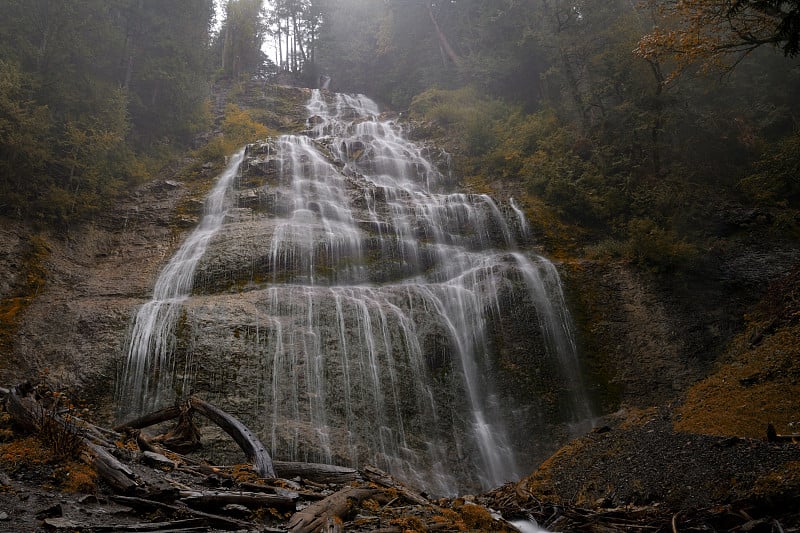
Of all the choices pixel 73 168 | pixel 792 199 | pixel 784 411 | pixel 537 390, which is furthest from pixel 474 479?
pixel 73 168

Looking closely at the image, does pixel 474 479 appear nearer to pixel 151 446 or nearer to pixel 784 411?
pixel 784 411

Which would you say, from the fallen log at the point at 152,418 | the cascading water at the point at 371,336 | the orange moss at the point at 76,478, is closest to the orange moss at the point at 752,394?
the cascading water at the point at 371,336

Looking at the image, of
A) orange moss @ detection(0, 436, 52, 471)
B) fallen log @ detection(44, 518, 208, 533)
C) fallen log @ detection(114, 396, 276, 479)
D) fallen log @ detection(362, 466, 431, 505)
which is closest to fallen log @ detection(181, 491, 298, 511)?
fallen log @ detection(44, 518, 208, 533)

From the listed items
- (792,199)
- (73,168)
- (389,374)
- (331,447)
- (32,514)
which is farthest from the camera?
(73,168)

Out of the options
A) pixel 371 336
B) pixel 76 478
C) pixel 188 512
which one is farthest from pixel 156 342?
pixel 188 512

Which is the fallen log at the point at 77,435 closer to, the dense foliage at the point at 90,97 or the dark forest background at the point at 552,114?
the dark forest background at the point at 552,114

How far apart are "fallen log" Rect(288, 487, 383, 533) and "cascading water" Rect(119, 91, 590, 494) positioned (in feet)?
17.6

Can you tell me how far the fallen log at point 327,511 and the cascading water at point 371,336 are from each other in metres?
5.35

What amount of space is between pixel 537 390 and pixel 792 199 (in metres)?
10.8

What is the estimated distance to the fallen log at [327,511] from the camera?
13.6ft

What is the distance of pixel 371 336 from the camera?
41.5 ft

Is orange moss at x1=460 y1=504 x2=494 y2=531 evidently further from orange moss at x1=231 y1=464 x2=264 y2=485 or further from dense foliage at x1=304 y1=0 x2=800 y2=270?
dense foliage at x1=304 y1=0 x2=800 y2=270

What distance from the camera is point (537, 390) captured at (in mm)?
12688

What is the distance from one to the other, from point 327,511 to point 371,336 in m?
8.06
